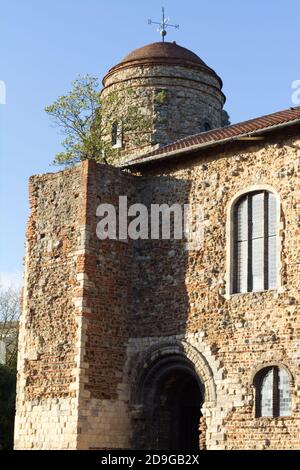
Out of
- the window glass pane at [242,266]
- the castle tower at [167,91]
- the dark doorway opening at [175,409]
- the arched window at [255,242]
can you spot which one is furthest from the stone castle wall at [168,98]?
the dark doorway opening at [175,409]

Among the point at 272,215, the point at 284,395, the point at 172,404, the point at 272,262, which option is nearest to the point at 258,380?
the point at 284,395

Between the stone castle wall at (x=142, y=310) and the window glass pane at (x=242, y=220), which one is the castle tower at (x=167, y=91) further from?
the window glass pane at (x=242, y=220)

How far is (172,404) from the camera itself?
21375mm

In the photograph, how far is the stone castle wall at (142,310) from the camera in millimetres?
19016

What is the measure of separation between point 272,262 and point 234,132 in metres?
3.47

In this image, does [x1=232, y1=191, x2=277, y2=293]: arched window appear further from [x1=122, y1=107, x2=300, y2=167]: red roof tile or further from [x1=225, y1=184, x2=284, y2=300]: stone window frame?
[x1=122, y1=107, x2=300, y2=167]: red roof tile

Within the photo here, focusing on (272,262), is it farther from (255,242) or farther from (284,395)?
(284,395)

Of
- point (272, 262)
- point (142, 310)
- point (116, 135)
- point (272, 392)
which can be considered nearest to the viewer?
point (272, 392)

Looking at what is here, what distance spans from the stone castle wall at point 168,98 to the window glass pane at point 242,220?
27.0ft

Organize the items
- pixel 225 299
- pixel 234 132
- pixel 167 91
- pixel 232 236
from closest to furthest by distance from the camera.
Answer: pixel 225 299, pixel 232 236, pixel 234 132, pixel 167 91

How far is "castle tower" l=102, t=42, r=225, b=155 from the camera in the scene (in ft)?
92.7

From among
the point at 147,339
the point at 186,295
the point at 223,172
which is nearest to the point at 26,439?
the point at 147,339

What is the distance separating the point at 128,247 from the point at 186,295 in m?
1.94

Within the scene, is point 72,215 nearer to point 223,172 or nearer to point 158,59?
point 223,172
